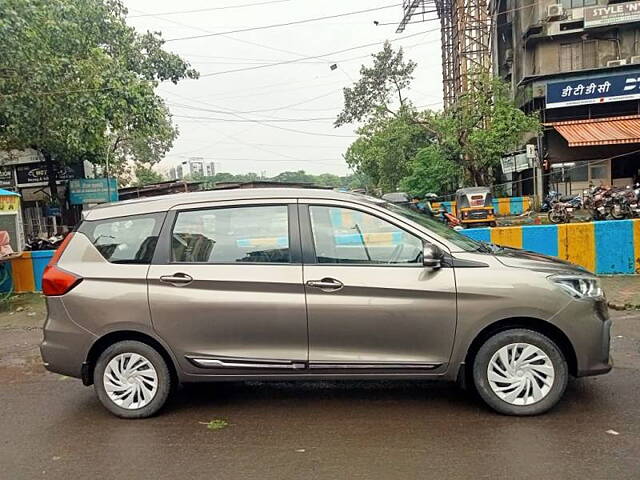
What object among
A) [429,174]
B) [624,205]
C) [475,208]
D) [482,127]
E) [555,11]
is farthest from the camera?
[429,174]

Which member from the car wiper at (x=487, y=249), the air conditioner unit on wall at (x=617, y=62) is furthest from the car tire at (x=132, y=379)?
the air conditioner unit on wall at (x=617, y=62)

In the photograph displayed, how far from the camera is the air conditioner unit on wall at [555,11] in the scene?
81.5 ft

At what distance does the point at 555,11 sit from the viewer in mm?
24875

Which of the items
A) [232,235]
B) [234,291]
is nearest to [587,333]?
[234,291]

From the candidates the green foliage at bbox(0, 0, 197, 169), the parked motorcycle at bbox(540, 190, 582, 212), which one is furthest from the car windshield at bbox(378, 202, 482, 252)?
the parked motorcycle at bbox(540, 190, 582, 212)

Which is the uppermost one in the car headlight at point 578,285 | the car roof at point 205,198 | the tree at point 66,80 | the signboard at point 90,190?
the tree at point 66,80

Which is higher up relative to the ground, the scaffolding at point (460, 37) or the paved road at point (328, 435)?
the scaffolding at point (460, 37)

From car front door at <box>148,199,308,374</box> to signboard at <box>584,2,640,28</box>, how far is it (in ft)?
85.3

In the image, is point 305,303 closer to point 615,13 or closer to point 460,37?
point 615,13

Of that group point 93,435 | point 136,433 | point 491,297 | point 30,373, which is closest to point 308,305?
point 491,297

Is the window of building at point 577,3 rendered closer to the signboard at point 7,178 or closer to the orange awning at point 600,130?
the orange awning at point 600,130

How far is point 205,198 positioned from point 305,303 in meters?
1.20

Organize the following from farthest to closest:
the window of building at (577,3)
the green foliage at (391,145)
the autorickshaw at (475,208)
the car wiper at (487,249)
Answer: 1. the green foliage at (391,145)
2. the window of building at (577,3)
3. the autorickshaw at (475,208)
4. the car wiper at (487,249)

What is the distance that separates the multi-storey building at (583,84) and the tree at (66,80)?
1820 cm
